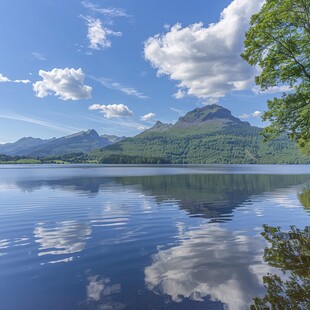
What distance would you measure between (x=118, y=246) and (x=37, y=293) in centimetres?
787

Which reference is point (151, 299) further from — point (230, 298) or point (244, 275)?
point (244, 275)

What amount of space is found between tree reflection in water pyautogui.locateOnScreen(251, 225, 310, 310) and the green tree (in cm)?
965

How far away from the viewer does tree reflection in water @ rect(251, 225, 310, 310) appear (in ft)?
35.0

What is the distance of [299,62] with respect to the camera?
2281cm

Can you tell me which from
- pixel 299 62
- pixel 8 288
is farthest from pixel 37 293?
pixel 299 62

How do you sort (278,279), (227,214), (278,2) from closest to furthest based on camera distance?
(278,279)
(278,2)
(227,214)

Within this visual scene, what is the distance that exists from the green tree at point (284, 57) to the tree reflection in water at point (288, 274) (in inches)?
380

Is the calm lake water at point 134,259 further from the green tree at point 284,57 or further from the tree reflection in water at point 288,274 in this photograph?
the green tree at point 284,57

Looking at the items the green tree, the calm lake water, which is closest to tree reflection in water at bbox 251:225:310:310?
the calm lake water

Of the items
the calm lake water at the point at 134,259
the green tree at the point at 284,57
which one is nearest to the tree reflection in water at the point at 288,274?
the calm lake water at the point at 134,259

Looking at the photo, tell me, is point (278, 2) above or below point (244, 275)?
above

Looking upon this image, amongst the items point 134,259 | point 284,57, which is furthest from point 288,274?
point 284,57

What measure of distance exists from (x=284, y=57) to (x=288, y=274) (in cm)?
1829

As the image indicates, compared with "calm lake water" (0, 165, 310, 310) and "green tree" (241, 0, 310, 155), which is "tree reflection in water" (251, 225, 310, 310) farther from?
"green tree" (241, 0, 310, 155)
